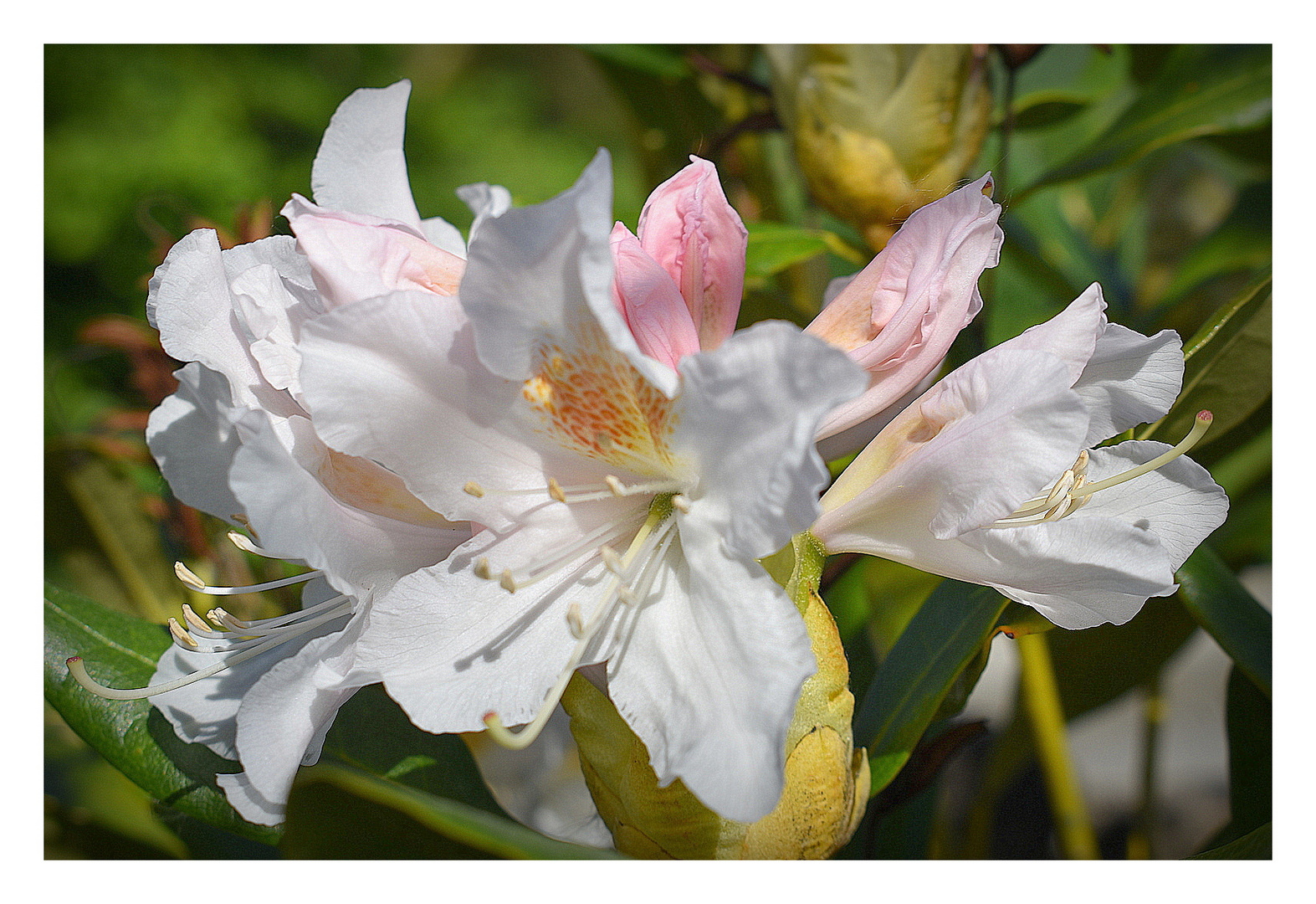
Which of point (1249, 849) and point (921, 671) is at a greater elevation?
point (921, 671)

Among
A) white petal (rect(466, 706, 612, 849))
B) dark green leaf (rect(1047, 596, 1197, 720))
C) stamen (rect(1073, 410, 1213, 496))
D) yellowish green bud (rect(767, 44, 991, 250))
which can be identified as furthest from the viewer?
dark green leaf (rect(1047, 596, 1197, 720))

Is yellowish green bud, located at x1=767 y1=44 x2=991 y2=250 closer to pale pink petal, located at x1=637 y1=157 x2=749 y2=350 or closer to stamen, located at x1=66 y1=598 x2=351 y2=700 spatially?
pale pink petal, located at x1=637 y1=157 x2=749 y2=350

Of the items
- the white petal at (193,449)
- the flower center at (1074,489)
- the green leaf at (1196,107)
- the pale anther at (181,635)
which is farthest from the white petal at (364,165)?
the green leaf at (1196,107)

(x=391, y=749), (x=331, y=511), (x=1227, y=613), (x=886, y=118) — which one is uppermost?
(x=886, y=118)

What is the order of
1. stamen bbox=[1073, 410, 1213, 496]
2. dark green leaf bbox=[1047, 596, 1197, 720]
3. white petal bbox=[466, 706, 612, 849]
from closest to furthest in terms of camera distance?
stamen bbox=[1073, 410, 1213, 496] → white petal bbox=[466, 706, 612, 849] → dark green leaf bbox=[1047, 596, 1197, 720]

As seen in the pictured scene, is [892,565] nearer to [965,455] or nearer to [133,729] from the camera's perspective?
[965,455]

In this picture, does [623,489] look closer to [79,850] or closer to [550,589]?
[550,589]

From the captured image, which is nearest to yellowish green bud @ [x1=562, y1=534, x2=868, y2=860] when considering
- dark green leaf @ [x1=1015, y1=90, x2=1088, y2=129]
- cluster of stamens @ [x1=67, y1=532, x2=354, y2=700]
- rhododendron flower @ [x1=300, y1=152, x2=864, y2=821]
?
rhododendron flower @ [x1=300, y1=152, x2=864, y2=821]

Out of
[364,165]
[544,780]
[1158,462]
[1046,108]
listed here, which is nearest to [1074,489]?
[1158,462]

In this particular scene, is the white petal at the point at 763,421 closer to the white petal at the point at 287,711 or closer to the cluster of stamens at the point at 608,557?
the cluster of stamens at the point at 608,557
